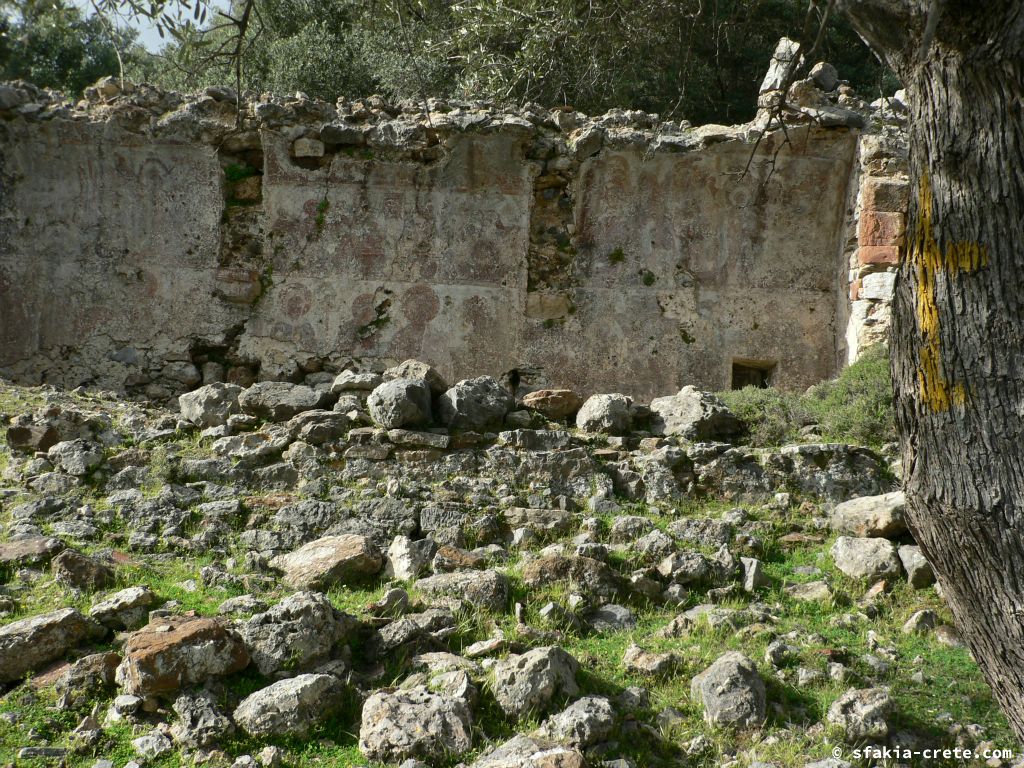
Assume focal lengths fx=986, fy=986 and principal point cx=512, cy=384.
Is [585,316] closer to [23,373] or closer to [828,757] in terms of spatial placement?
[23,373]

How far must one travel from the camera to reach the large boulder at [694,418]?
6.45 m

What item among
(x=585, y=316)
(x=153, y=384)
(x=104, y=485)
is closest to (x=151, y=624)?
(x=104, y=485)

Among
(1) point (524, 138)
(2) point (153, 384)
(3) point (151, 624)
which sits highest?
(1) point (524, 138)

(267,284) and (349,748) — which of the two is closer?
(349,748)

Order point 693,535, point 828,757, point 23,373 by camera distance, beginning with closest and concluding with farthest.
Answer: point 828,757 → point 693,535 → point 23,373

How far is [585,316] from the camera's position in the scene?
905 cm

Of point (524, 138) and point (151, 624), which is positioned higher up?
point (524, 138)

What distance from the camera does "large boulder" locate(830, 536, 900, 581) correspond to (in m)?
4.89

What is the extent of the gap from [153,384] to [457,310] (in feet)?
9.06

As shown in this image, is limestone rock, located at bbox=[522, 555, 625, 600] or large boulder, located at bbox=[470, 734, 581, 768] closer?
large boulder, located at bbox=[470, 734, 581, 768]

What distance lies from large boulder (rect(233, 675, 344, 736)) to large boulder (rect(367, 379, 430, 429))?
2.55 meters

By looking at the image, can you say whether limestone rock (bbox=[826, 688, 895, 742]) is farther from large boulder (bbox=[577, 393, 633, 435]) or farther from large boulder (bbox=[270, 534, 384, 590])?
large boulder (bbox=[577, 393, 633, 435])

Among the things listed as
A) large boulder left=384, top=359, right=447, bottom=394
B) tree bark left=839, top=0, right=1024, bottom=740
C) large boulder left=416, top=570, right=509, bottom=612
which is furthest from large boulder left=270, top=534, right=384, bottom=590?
tree bark left=839, top=0, right=1024, bottom=740

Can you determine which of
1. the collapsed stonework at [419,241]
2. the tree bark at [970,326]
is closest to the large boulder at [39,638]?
the tree bark at [970,326]
